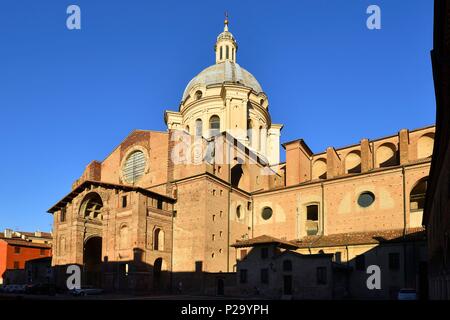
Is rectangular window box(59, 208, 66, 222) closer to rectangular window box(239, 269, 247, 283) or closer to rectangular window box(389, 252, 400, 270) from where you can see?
rectangular window box(239, 269, 247, 283)

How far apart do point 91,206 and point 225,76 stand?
21.0 meters

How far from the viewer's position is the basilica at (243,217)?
31109 millimetres

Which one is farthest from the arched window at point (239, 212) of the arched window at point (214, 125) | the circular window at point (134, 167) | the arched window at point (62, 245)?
the arched window at point (62, 245)

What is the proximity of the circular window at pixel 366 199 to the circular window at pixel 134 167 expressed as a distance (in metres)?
18.7

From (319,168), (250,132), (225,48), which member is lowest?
(319,168)

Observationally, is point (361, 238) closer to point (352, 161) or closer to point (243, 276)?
point (243, 276)

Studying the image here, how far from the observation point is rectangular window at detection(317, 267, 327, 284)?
2912cm

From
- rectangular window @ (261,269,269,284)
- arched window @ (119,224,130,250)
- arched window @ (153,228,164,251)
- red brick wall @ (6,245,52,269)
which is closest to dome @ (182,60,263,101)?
arched window @ (153,228,164,251)

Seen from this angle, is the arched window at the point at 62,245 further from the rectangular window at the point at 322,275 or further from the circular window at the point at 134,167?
the rectangular window at the point at 322,275

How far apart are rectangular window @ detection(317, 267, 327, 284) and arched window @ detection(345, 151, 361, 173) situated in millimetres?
14760

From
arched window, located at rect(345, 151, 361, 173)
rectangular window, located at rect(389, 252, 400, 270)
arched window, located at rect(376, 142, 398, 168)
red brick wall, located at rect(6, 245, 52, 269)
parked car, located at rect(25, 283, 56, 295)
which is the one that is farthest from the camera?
red brick wall, located at rect(6, 245, 52, 269)

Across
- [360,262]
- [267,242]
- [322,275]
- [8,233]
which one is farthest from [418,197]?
[8,233]

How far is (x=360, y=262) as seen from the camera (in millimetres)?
31547
